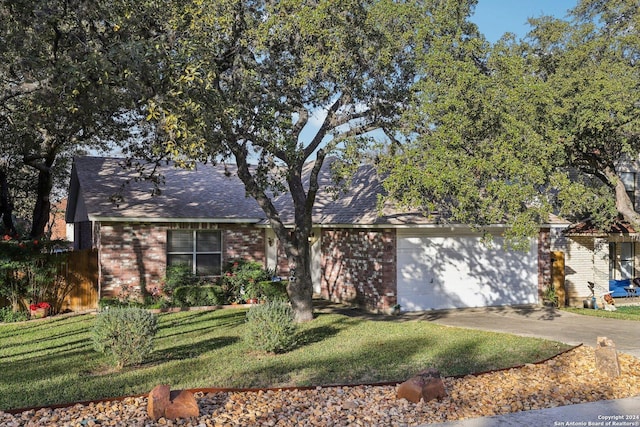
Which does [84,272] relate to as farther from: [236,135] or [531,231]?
[531,231]

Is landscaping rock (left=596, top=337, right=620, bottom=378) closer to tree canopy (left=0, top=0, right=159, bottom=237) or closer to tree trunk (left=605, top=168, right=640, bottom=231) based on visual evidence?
tree canopy (left=0, top=0, right=159, bottom=237)

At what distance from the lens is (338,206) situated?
19016 mm

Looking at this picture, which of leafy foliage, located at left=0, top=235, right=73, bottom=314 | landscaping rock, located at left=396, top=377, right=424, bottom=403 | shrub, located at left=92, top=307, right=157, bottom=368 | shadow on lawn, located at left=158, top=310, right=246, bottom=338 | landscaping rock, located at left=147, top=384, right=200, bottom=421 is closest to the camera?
landscaping rock, located at left=147, top=384, right=200, bottom=421

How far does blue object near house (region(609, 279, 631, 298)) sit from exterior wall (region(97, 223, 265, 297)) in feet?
51.9

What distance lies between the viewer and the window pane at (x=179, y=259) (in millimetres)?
17969

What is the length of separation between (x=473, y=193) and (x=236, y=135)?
501 cm

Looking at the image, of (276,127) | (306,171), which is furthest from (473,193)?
(306,171)

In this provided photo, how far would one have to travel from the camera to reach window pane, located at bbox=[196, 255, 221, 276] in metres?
18.4

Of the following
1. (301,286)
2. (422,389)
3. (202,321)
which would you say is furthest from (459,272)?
(422,389)

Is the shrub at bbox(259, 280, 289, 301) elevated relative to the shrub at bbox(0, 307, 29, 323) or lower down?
→ elevated

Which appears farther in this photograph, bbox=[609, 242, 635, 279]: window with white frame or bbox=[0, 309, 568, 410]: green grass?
bbox=[609, 242, 635, 279]: window with white frame

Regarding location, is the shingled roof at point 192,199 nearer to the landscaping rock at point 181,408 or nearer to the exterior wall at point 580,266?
the exterior wall at point 580,266

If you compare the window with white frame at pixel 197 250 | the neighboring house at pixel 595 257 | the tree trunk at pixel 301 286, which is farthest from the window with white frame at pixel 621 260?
the window with white frame at pixel 197 250

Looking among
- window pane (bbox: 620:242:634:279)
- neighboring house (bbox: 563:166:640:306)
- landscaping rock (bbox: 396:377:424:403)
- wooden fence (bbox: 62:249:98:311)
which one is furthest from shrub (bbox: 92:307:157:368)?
window pane (bbox: 620:242:634:279)
